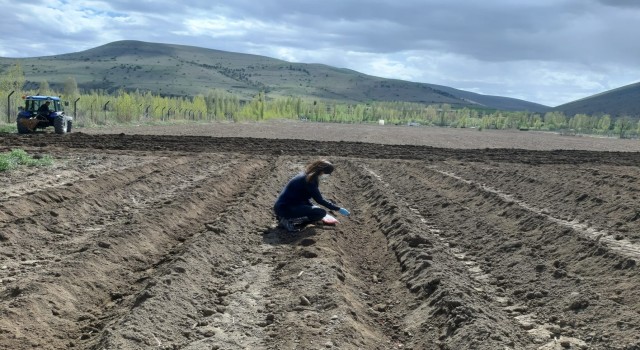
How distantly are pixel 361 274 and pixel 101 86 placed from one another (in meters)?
168

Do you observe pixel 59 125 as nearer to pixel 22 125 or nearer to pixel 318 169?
pixel 22 125

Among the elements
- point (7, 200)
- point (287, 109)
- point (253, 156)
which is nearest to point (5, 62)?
point (287, 109)

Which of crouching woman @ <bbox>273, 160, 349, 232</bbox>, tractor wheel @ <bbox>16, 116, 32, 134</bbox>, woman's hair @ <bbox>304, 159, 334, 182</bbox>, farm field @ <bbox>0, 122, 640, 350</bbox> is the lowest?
tractor wheel @ <bbox>16, 116, 32, 134</bbox>

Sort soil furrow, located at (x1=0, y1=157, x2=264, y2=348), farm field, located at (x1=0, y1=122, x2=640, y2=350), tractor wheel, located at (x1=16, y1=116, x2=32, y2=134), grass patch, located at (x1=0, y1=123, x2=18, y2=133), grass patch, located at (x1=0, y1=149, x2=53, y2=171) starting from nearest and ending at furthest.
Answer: farm field, located at (x1=0, y1=122, x2=640, y2=350) → soil furrow, located at (x1=0, y1=157, x2=264, y2=348) → grass patch, located at (x1=0, y1=149, x2=53, y2=171) → tractor wheel, located at (x1=16, y1=116, x2=32, y2=134) → grass patch, located at (x1=0, y1=123, x2=18, y2=133)

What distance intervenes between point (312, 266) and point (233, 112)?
86952mm

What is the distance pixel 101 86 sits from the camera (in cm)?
16712

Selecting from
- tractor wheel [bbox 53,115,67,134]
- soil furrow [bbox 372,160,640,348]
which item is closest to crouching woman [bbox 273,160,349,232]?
soil furrow [bbox 372,160,640,348]

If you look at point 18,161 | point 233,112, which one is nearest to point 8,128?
point 18,161

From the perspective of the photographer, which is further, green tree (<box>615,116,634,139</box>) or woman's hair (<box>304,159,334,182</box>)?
green tree (<box>615,116,634,139</box>)

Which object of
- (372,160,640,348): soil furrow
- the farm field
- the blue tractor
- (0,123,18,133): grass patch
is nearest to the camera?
the farm field

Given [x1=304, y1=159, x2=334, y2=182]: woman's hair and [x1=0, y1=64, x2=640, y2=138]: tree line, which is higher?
[x1=304, y1=159, x2=334, y2=182]: woman's hair

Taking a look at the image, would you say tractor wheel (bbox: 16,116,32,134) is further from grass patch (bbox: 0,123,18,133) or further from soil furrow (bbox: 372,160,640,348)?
soil furrow (bbox: 372,160,640,348)

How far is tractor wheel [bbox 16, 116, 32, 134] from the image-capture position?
1273 inches

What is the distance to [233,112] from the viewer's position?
311 ft
